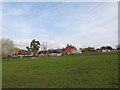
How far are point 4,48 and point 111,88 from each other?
6129cm

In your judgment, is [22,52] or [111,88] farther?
[22,52]

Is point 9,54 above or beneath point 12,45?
beneath

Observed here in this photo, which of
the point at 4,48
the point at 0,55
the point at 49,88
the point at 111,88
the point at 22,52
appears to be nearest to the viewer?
the point at 111,88

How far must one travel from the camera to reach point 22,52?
10231cm

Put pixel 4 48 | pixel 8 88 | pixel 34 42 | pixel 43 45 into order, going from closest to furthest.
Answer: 1. pixel 8 88
2. pixel 4 48
3. pixel 43 45
4. pixel 34 42

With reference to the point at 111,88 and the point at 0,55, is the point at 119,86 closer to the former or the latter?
the point at 111,88

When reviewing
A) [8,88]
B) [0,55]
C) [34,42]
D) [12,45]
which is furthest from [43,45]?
[8,88]

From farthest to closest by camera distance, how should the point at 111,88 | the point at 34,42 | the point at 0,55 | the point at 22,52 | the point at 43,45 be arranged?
the point at 22,52, the point at 34,42, the point at 43,45, the point at 0,55, the point at 111,88

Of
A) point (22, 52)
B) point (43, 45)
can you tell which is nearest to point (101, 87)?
point (43, 45)

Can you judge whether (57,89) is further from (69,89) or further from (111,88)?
(111,88)

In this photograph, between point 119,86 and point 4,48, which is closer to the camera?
point 119,86

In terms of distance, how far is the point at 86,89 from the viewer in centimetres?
539

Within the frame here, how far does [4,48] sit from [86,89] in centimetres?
6066

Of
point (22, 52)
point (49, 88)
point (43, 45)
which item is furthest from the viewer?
point (22, 52)
